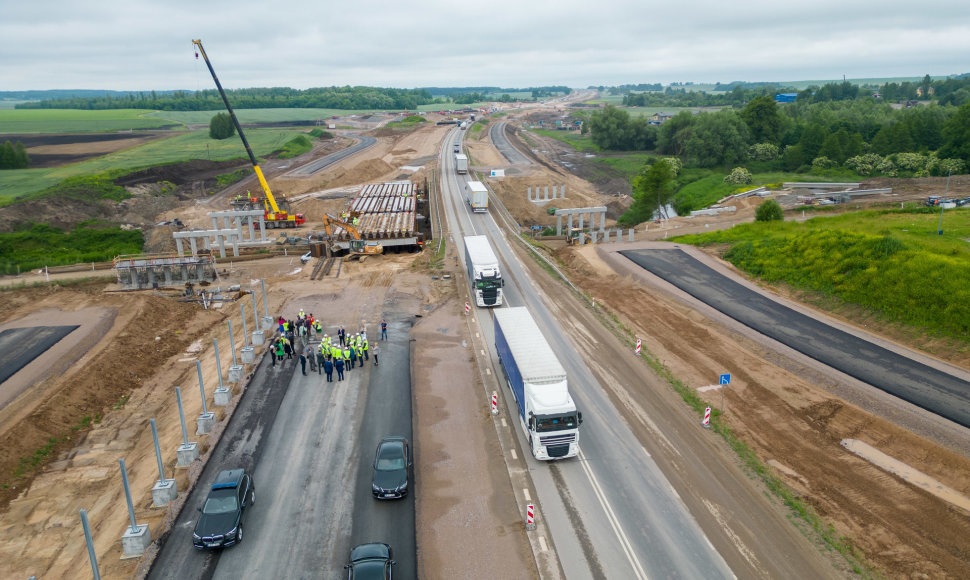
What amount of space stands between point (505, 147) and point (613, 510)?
12329 cm

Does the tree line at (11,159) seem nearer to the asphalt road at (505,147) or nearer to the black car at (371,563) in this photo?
the asphalt road at (505,147)

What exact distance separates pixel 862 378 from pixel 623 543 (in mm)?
19628

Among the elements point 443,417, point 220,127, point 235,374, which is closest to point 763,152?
point 443,417

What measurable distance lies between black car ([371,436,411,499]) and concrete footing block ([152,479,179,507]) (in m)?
7.38

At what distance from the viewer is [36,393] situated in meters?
32.7

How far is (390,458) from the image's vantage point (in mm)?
22531

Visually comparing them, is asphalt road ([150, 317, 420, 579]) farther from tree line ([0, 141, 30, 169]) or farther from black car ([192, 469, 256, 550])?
tree line ([0, 141, 30, 169])

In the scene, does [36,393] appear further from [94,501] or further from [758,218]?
[758,218]

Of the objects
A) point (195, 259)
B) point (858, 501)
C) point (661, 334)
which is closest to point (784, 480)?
point (858, 501)

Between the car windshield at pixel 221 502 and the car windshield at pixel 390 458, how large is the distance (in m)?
5.04

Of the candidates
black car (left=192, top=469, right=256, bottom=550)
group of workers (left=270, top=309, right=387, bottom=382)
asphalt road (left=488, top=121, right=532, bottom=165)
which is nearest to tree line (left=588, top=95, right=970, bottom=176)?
asphalt road (left=488, top=121, right=532, bottom=165)

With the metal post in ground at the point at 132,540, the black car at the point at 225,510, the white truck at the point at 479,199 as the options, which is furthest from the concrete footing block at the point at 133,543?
the white truck at the point at 479,199

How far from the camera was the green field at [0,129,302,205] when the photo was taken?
3703 inches

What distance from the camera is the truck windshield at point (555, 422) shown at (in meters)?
22.7
